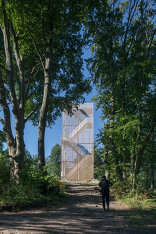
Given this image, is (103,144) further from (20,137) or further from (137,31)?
(137,31)

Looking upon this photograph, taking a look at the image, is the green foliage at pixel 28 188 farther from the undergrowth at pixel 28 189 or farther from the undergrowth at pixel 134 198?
the undergrowth at pixel 134 198

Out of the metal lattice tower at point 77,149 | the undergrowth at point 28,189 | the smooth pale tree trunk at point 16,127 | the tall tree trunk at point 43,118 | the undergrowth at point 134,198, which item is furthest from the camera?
the metal lattice tower at point 77,149

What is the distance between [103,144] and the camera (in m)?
11.3

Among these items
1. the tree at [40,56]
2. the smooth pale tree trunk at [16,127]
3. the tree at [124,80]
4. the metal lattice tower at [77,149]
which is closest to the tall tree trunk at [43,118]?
the tree at [40,56]

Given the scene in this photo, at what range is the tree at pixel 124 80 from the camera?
909cm

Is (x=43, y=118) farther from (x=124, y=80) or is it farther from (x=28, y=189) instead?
(x=124, y=80)

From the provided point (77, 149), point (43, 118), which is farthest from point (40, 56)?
point (77, 149)

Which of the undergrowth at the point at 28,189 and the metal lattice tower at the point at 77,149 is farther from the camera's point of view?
the metal lattice tower at the point at 77,149

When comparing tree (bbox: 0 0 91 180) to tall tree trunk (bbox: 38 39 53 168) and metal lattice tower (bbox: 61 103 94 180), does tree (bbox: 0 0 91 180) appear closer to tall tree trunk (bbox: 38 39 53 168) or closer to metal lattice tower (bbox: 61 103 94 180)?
tall tree trunk (bbox: 38 39 53 168)

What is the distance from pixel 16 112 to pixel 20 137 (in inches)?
44.8

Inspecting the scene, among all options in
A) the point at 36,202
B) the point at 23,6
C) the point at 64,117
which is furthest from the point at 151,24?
the point at 64,117

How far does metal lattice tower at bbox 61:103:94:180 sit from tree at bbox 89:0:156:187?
9.64 metres

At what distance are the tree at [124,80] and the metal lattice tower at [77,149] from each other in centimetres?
964

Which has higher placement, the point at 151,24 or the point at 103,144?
the point at 151,24
